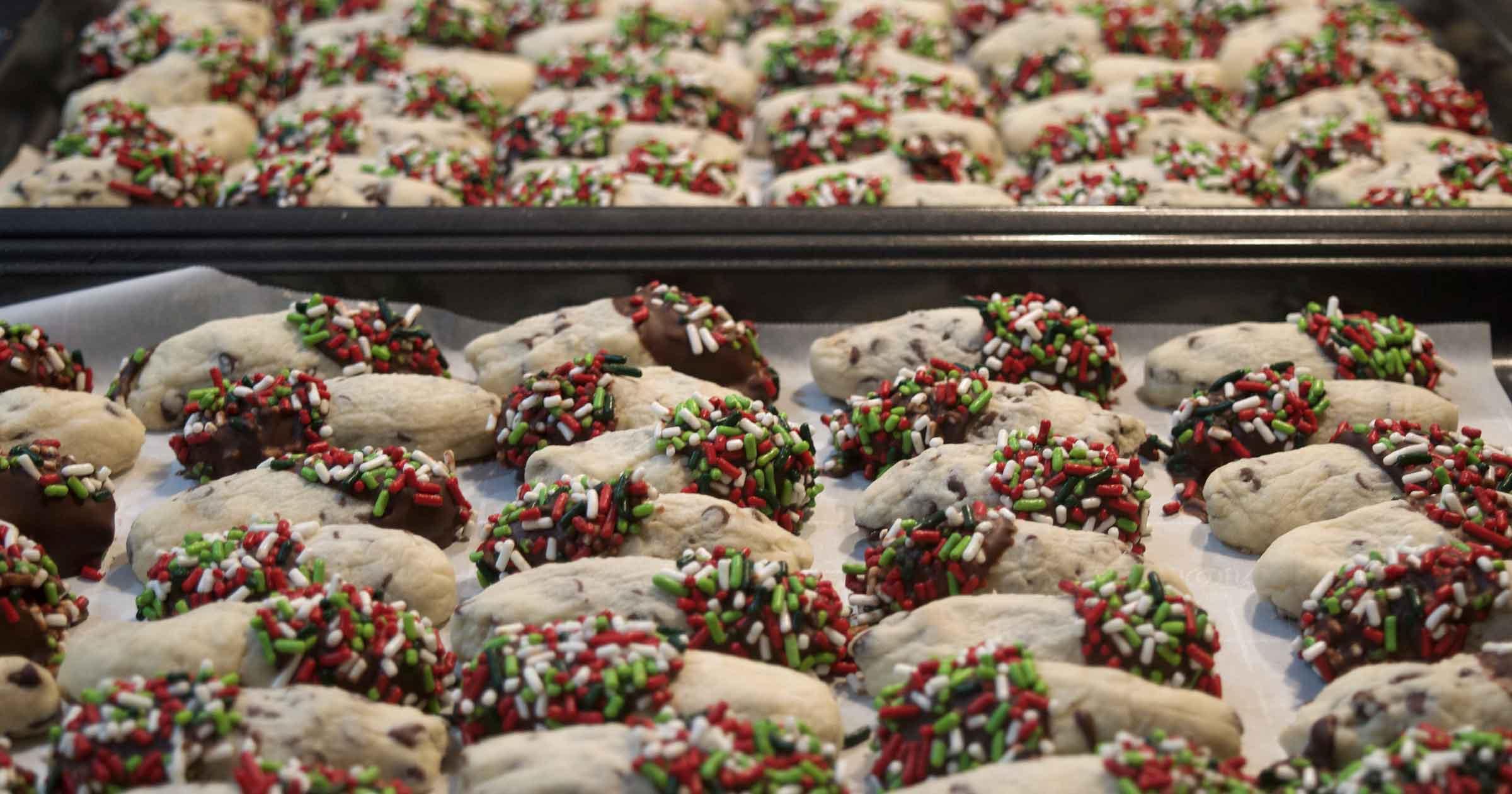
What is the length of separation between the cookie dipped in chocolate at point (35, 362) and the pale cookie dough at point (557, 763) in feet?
4.16

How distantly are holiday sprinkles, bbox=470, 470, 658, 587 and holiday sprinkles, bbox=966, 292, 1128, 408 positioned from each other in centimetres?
73

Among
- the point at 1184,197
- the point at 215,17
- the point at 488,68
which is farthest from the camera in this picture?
the point at 215,17

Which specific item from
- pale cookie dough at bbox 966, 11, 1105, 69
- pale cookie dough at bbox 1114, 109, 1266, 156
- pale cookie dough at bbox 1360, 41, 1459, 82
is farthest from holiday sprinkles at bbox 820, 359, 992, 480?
pale cookie dough at bbox 1360, 41, 1459, 82

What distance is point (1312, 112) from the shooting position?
3469 mm

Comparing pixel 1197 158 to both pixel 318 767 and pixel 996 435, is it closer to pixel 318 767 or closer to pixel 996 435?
→ pixel 996 435

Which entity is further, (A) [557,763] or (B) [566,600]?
(B) [566,600]

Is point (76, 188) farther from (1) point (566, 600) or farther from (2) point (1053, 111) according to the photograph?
(2) point (1053, 111)

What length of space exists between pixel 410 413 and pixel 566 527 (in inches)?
18.5

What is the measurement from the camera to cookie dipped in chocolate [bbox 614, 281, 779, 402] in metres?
2.64

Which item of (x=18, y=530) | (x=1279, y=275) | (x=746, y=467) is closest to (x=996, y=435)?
(x=746, y=467)

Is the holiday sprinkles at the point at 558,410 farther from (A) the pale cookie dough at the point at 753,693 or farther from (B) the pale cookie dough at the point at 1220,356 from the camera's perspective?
(B) the pale cookie dough at the point at 1220,356

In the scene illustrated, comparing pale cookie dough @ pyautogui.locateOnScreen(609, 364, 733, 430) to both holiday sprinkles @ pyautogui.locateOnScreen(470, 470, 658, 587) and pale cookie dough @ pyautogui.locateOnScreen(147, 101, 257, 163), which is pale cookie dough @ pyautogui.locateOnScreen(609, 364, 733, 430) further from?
pale cookie dough @ pyautogui.locateOnScreen(147, 101, 257, 163)

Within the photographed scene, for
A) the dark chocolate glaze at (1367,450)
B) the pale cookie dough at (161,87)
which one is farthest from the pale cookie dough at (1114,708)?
the pale cookie dough at (161,87)

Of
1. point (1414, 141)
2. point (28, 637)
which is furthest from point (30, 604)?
point (1414, 141)
